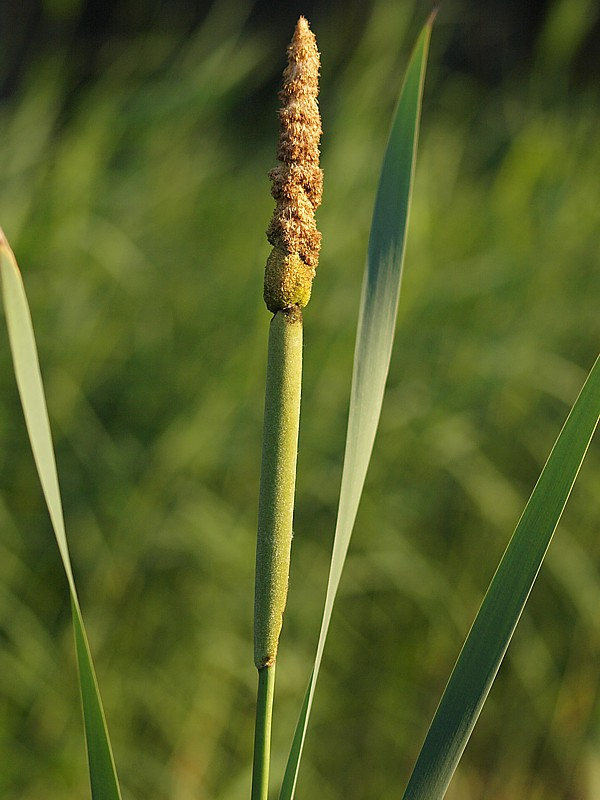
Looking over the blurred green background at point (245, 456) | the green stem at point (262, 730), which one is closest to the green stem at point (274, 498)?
the green stem at point (262, 730)

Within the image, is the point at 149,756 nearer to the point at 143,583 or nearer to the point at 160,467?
the point at 143,583

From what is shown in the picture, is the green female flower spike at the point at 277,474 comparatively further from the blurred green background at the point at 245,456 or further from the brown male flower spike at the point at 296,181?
the blurred green background at the point at 245,456

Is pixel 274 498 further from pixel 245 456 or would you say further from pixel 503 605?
pixel 245 456

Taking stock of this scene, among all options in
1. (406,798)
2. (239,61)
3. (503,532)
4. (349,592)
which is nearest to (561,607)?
(503,532)

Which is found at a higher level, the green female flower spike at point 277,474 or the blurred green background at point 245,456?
the blurred green background at point 245,456

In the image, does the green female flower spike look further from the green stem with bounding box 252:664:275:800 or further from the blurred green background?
the blurred green background

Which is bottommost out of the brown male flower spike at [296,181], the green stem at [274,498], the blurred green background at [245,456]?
the green stem at [274,498]

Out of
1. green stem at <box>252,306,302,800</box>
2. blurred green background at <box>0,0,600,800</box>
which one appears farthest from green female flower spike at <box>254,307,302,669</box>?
blurred green background at <box>0,0,600,800</box>
